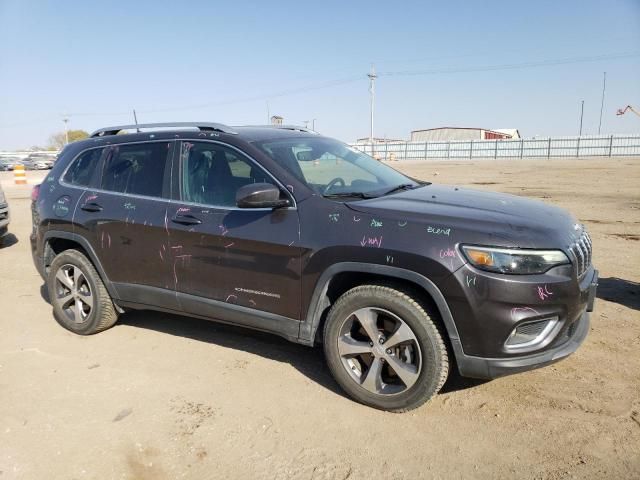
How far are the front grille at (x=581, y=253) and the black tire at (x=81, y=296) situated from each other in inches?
149

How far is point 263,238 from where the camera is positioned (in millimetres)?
3494

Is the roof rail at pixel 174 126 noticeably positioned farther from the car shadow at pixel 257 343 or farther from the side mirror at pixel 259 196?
the car shadow at pixel 257 343

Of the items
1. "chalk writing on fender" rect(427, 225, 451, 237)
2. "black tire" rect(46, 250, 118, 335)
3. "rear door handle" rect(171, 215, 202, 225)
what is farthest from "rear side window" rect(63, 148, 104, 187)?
"chalk writing on fender" rect(427, 225, 451, 237)

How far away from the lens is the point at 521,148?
4453 centimetres

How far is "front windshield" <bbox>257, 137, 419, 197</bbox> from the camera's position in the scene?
3686 millimetres

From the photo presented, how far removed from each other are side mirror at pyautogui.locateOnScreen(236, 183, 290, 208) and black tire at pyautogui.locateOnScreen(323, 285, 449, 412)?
31.2 inches

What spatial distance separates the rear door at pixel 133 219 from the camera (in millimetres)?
4070

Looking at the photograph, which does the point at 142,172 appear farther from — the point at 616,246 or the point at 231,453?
the point at 616,246

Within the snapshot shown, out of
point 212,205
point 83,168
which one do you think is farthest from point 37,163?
point 212,205

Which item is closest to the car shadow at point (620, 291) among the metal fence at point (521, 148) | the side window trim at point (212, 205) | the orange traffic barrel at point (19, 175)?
the side window trim at point (212, 205)

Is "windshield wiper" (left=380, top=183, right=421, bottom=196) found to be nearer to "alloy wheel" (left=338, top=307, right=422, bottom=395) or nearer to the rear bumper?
"alloy wheel" (left=338, top=307, right=422, bottom=395)

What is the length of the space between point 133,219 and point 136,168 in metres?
0.48

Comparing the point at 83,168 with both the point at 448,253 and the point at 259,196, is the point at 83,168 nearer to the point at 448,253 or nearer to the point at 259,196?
the point at 259,196

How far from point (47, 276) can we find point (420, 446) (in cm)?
386
